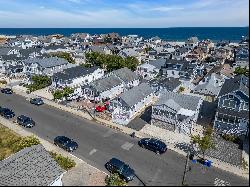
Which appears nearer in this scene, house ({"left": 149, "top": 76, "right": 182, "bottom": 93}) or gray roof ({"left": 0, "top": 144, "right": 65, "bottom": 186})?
gray roof ({"left": 0, "top": 144, "right": 65, "bottom": 186})

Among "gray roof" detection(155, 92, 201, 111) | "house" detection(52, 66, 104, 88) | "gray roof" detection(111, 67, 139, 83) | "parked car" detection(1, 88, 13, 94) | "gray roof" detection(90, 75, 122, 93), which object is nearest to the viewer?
"gray roof" detection(155, 92, 201, 111)

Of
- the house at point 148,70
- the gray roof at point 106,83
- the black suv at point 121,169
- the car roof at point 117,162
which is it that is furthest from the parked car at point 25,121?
the house at point 148,70

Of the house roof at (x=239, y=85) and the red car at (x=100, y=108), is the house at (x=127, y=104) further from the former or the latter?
the house roof at (x=239, y=85)

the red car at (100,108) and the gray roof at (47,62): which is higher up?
the gray roof at (47,62)

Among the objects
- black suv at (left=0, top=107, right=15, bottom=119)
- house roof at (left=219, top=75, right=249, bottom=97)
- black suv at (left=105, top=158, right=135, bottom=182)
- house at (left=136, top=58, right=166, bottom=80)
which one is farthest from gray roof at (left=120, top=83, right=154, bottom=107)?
house at (left=136, top=58, right=166, bottom=80)

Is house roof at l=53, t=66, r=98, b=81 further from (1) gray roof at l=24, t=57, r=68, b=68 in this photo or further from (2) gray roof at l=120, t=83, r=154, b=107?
(2) gray roof at l=120, t=83, r=154, b=107

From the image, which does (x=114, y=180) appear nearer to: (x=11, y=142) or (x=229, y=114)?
(x=11, y=142)
